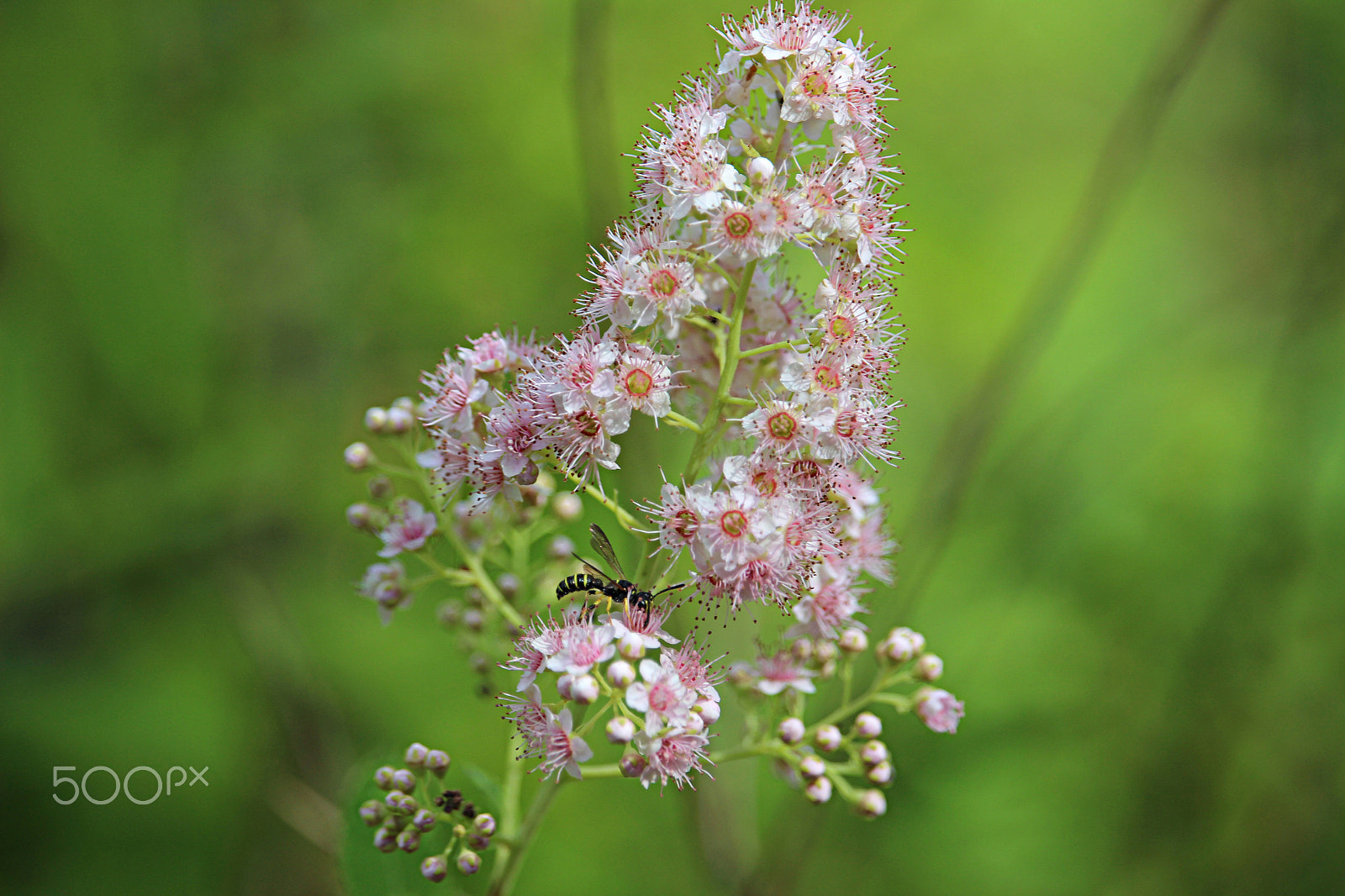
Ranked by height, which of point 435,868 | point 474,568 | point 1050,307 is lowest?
point 435,868

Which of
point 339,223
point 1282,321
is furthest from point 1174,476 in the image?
point 339,223

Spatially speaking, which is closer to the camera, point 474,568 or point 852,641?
point 852,641

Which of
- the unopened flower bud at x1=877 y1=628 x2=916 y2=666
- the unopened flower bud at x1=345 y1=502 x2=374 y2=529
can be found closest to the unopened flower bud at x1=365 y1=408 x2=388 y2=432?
the unopened flower bud at x1=345 y1=502 x2=374 y2=529

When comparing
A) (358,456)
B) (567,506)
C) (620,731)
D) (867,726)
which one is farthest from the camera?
(567,506)

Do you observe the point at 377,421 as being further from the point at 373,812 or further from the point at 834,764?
the point at 834,764

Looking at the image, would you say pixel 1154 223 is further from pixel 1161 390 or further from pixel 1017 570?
pixel 1017 570

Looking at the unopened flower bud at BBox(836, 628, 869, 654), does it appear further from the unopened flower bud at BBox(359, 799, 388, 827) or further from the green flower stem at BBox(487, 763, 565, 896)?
the unopened flower bud at BBox(359, 799, 388, 827)

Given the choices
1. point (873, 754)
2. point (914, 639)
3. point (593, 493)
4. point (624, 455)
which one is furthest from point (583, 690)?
point (624, 455)

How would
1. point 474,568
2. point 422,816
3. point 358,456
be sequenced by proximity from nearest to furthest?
1. point 422,816
2. point 474,568
3. point 358,456
